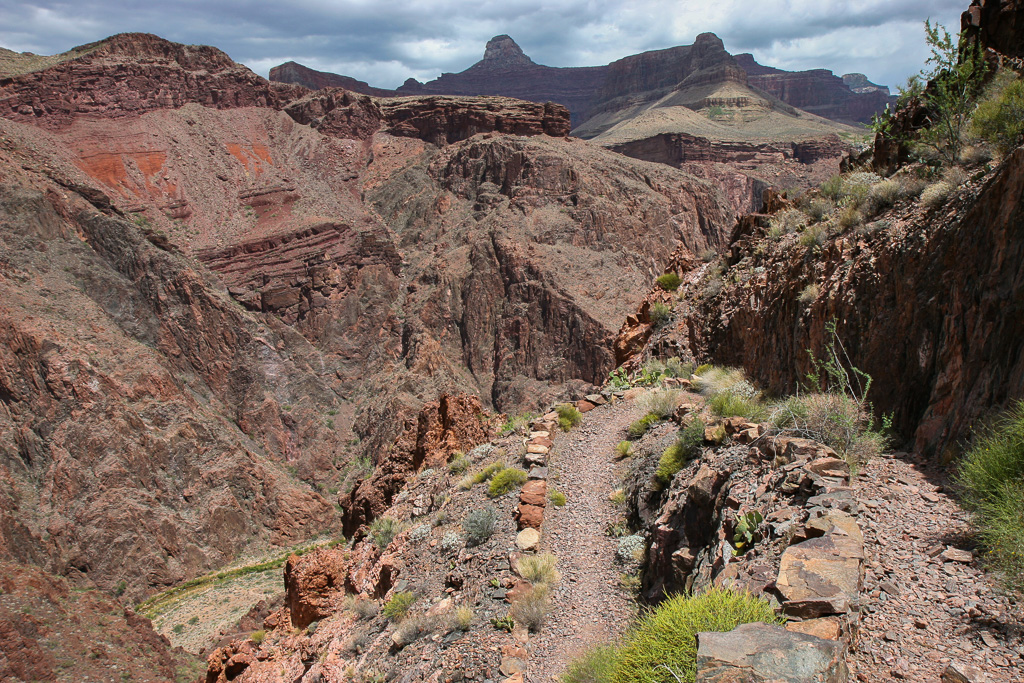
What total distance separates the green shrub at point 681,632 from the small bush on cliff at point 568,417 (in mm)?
9177

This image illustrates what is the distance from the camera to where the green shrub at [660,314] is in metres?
19.2

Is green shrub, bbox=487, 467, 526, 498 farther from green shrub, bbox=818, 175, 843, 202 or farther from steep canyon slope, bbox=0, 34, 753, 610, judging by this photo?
steep canyon slope, bbox=0, 34, 753, 610

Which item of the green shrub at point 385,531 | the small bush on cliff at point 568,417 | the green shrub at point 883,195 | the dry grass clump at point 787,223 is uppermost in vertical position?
the green shrub at point 883,195

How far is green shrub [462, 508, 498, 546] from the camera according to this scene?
10461 mm

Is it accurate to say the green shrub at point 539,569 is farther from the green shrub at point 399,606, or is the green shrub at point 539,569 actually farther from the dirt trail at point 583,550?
the green shrub at point 399,606

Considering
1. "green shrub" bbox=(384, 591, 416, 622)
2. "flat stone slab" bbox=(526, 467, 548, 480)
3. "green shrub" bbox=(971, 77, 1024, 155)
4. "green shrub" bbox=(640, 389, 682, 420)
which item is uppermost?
"green shrub" bbox=(971, 77, 1024, 155)

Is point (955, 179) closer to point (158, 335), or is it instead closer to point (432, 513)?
point (432, 513)

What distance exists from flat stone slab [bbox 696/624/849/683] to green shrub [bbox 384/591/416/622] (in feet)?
22.5

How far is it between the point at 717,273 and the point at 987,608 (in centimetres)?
1415

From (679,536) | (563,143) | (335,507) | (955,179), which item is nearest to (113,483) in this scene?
(335,507)

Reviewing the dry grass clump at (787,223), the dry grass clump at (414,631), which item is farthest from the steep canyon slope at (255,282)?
the dry grass clump at (414,631)

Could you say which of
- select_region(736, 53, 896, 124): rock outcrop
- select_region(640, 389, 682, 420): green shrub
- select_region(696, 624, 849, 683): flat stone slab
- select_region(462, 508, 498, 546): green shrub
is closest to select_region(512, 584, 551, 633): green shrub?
select_region(462, 508, 498, 546): green shrub

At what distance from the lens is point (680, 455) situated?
9125mm

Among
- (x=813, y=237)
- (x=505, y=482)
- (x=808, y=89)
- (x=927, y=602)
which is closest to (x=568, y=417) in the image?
(x=505, y=482)
